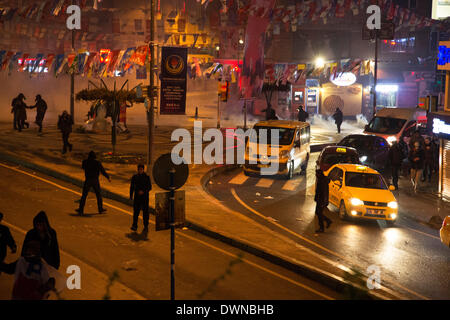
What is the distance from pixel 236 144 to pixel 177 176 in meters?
21.7

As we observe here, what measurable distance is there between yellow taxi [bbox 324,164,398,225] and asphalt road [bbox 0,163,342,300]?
4547mm

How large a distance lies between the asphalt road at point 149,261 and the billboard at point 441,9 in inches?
1703

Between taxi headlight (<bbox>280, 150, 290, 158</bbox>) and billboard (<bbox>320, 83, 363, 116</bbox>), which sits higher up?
billboard (<bbox>320, 83, 363, 116</bbox>)

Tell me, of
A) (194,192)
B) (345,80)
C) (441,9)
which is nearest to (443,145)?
(194,192)

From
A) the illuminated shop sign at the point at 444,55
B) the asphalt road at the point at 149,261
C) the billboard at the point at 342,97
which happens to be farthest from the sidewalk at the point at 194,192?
the billboard at the point at 342,97

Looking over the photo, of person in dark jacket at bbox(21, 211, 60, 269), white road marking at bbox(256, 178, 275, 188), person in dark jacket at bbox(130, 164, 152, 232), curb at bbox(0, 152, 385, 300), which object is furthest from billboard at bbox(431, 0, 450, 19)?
person in dark jacket at bbox(21, 211, 60, 269)

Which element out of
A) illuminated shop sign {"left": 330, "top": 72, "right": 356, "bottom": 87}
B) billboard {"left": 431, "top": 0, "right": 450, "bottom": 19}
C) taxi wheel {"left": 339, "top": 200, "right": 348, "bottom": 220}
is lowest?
taxi wheel {"left": 339, "top": 200, "right": 348, "bottom": 220}

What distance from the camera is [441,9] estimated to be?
51969mm

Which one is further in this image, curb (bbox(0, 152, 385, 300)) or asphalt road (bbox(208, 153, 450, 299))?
asphalt road (bbox(208, 153, 450, 299))

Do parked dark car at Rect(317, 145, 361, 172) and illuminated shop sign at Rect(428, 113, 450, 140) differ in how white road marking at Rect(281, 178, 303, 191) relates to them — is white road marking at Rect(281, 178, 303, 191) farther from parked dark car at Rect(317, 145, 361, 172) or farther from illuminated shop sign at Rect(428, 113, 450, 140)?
illuminated shop sign at Rect(428, 113, 450, 140)

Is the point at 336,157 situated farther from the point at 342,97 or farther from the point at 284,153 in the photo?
the point at 342,97

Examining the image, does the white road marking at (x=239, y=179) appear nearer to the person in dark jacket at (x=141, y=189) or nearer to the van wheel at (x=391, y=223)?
the van wheel at (x=391, y=223)

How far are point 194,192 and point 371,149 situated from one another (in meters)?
10.2

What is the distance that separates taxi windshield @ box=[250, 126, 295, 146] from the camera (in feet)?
76.9
